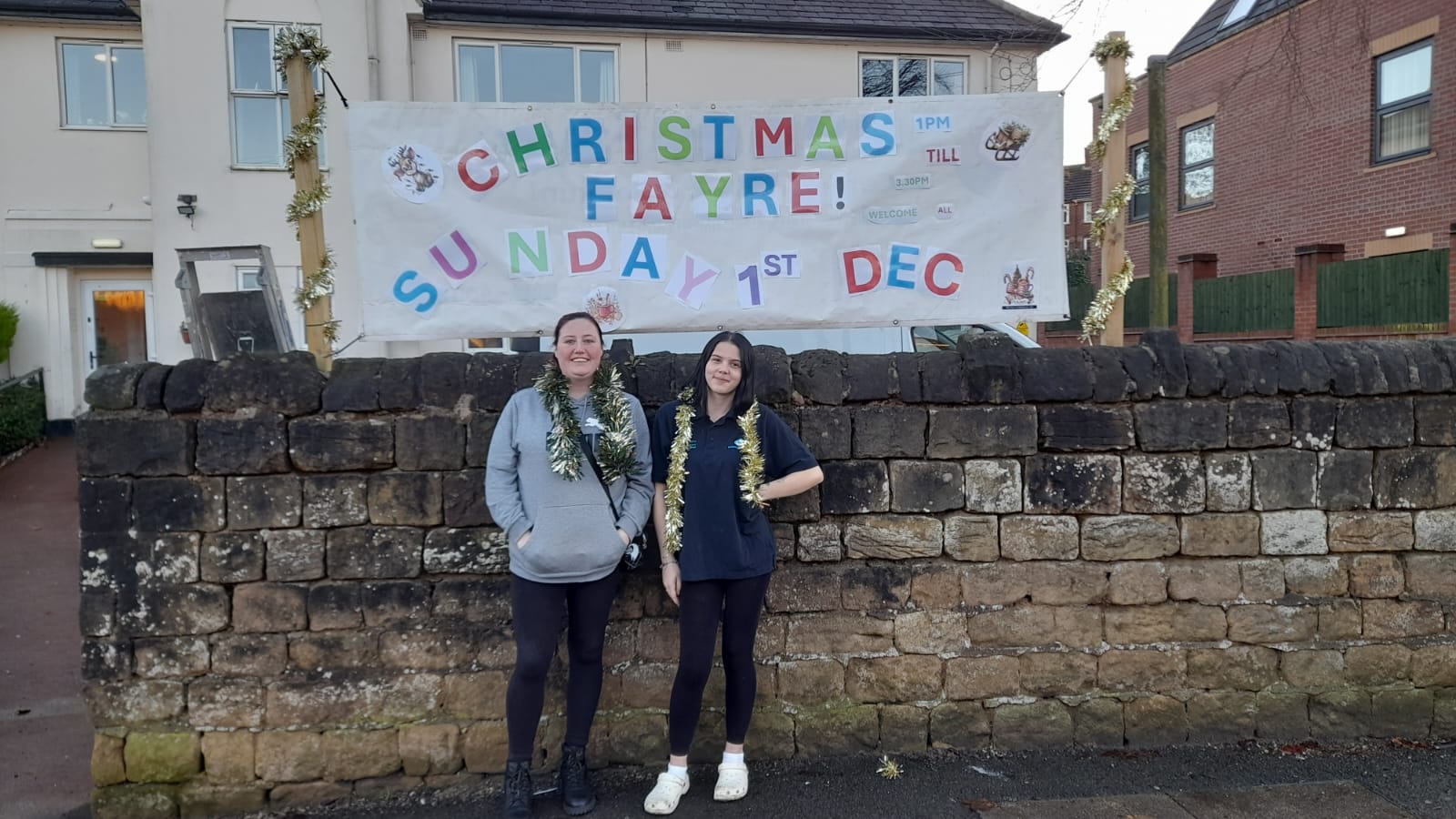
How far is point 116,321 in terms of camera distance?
46.1ft

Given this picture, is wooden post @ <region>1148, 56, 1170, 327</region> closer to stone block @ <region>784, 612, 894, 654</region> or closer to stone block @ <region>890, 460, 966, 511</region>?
stone block @ <region>890, 460, 966, 511</region>

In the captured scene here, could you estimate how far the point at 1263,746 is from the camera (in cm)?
438

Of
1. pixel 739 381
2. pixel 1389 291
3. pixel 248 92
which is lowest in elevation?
pixel 739 381

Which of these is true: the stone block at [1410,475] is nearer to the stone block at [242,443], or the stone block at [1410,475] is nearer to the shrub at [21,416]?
the stone block at [242,443]

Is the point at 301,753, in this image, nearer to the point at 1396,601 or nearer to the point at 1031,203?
the point at 1031,203

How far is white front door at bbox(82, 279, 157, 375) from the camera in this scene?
13875 millimetres

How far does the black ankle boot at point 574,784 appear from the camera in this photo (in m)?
3.77

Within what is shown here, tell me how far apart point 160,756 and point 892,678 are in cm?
320

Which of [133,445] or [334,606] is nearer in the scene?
[133,445]

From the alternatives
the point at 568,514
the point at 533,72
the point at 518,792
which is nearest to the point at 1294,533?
the point at 568,514

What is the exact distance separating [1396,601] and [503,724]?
4268 mm

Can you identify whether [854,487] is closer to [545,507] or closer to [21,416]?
[545,507]

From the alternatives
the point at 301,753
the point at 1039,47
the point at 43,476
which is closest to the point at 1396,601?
the point at 301,753

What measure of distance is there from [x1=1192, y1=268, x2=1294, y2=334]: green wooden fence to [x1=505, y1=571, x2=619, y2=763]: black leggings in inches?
611
